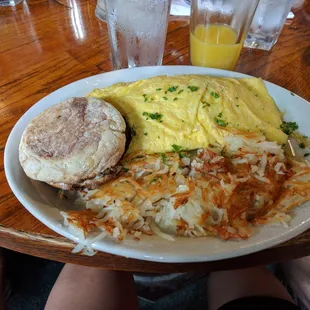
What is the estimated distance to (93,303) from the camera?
1.15 meters

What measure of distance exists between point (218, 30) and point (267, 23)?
1.24 feet

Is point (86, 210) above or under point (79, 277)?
above

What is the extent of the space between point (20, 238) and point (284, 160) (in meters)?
0.76

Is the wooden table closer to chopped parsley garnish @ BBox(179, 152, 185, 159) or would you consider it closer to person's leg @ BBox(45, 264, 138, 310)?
chopped parsley garnish @ BBox(179, 152, 185, 159)

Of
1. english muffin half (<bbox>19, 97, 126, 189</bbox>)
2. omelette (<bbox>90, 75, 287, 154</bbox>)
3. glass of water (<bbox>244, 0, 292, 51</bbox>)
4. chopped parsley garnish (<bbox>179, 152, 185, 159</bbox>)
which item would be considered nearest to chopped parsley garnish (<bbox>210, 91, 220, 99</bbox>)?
omelette (<bbox>90, 75, 287, 154</bbox>)

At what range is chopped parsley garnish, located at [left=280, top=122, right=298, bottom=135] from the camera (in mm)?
1055

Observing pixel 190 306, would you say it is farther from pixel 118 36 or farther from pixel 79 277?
pixel 118 36

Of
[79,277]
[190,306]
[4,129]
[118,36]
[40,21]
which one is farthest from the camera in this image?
[40,21]

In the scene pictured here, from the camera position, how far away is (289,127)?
1.06 meters

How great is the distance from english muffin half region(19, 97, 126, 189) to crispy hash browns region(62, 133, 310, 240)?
6 centimetres

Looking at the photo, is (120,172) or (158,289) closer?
(120,172)

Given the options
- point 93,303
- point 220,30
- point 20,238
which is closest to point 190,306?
point 93,303

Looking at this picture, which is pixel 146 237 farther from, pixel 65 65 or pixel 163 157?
pixel 65 65

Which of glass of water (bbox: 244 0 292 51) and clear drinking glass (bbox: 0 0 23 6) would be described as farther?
clear drinking glass (bbox: 0 0 23 6)
